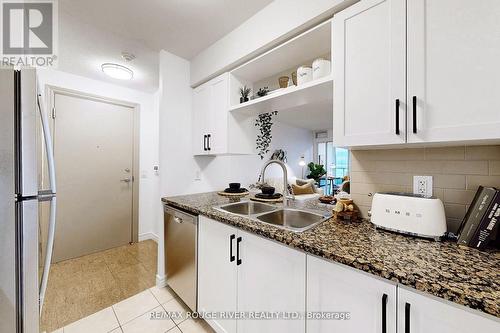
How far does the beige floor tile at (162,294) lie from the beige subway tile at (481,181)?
2.24 m

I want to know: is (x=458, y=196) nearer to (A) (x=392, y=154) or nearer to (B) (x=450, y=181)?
(B) (x=450, y=181)

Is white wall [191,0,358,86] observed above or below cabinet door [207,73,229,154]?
above

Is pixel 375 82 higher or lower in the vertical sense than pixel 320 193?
higher

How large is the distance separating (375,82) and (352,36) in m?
0.29

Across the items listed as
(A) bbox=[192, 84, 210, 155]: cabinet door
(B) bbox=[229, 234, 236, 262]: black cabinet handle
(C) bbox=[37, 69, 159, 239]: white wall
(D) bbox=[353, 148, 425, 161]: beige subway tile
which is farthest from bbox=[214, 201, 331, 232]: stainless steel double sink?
(C) bbox=[37, 69, 159, 239]: white wall

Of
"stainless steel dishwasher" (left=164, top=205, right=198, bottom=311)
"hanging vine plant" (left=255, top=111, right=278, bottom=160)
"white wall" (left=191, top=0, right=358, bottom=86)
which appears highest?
"white wall" (left=191, top=0, right=358, bottom=86)

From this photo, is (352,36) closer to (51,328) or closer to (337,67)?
(337,67)

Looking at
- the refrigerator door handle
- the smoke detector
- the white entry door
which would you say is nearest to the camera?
the refrigerator door handle

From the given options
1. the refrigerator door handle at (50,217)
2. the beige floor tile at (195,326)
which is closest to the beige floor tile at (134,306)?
the beige floor tile at (195,326)

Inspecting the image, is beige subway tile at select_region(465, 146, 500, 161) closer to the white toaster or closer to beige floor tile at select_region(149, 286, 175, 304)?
the white toaster

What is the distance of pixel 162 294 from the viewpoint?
6.16 feet

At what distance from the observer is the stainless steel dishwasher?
1558 millimetres

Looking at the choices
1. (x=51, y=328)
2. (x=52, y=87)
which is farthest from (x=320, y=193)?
(x=52, y=87)

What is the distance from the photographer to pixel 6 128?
74 centimetres
